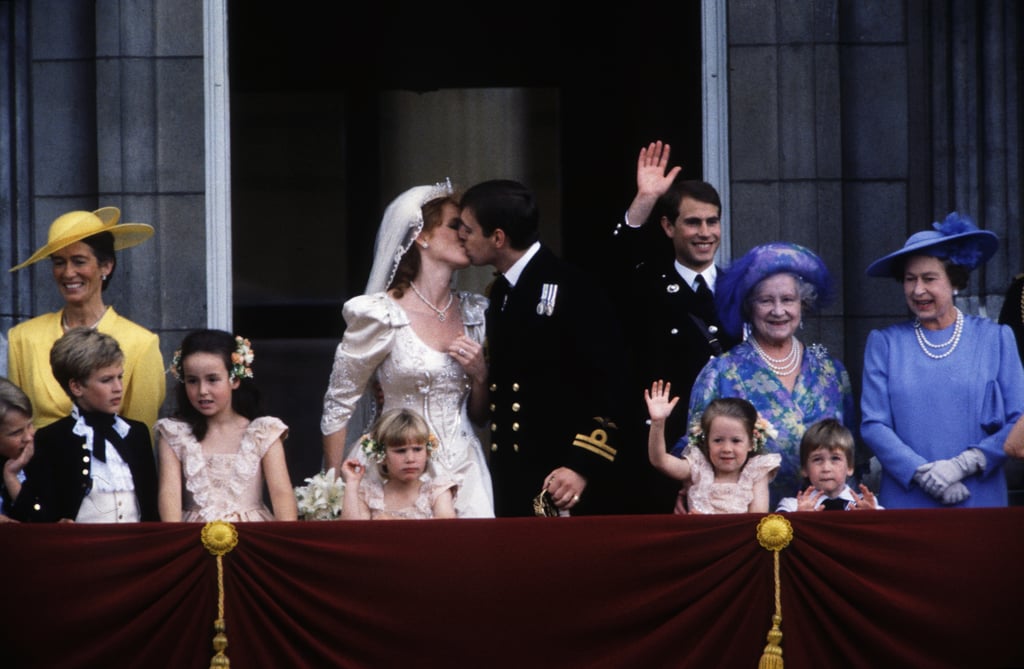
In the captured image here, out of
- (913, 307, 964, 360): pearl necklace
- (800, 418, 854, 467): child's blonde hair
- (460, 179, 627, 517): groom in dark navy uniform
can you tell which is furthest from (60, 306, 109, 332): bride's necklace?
(913, 307, 964, 360): pearl necklace

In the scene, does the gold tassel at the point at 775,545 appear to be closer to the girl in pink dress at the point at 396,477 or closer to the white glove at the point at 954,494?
the white glove at the point at 954,494

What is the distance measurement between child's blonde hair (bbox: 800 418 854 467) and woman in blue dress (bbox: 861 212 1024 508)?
0.89 ft

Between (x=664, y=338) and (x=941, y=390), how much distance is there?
1.08 meters

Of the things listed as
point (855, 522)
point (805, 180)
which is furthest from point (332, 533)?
point (805, 180)

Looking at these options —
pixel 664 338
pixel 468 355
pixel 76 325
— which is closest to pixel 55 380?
pixel 76 325

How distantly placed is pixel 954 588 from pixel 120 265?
4.27 meters

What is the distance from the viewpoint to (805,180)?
7973 millimetres

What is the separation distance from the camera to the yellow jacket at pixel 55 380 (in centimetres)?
661

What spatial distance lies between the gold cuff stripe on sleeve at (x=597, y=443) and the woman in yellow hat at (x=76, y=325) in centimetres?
173

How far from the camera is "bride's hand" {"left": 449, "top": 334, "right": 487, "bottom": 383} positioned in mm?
6473

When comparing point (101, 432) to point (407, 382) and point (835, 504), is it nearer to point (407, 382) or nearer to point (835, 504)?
point (407, 382)

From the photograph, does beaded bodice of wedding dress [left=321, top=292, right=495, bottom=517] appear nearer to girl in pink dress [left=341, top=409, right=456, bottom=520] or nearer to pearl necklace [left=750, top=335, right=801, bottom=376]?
girl in pink dress [left=341, top=409, right=456, bottom=520]

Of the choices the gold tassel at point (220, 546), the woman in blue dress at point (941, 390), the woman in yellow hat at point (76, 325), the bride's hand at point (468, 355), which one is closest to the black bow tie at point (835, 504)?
the woman in blue dress at point (941, 390)

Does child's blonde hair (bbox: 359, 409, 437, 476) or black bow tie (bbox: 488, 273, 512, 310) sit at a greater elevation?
black bow tie (bbox: 488, 273, 512, 310)
